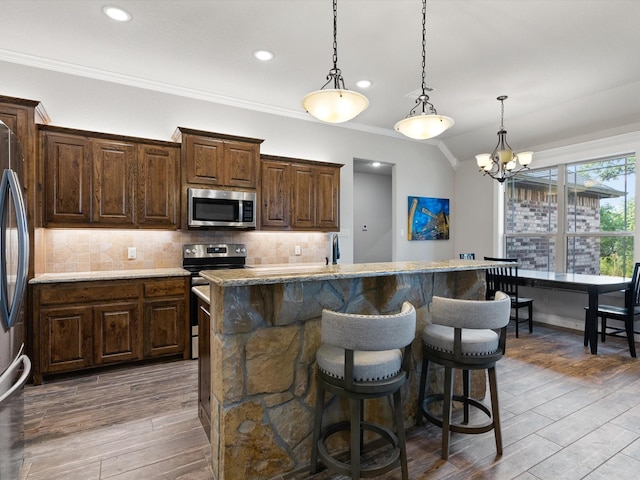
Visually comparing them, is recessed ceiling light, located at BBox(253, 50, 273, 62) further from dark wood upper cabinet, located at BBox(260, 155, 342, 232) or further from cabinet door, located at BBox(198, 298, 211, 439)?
cabinet door, located at BBox(198, 298, 211, 439)

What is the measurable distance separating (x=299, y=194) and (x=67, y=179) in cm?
247

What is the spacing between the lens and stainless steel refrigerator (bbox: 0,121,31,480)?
1.56m

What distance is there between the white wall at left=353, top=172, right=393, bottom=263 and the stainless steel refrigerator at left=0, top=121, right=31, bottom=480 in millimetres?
6616

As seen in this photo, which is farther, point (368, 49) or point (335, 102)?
point (368, 49)

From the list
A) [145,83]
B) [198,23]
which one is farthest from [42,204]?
[198,23]

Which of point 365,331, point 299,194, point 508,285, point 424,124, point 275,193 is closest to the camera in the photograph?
point 365,331

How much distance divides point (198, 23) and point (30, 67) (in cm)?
192

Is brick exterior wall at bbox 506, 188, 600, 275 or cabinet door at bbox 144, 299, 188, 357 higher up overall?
brick exterior wall at bbox 506, 188, 600, 275

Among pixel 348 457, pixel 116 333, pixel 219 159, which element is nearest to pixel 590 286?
pixel 348 457

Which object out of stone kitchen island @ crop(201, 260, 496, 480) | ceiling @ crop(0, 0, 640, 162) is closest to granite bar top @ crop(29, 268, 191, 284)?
stone kitchen island @ crop(201, 260, 496, 480)

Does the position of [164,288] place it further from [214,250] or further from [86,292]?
[214,250]

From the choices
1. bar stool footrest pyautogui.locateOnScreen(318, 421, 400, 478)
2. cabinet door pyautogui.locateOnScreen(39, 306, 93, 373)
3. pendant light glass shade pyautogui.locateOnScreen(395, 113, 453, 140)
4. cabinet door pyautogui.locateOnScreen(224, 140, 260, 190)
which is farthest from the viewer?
cabinet door pyautogui.locateOnScreen(224, 140, 260, 190)

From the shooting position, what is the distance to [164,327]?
3557 mm

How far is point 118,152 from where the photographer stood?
11.7 feet
